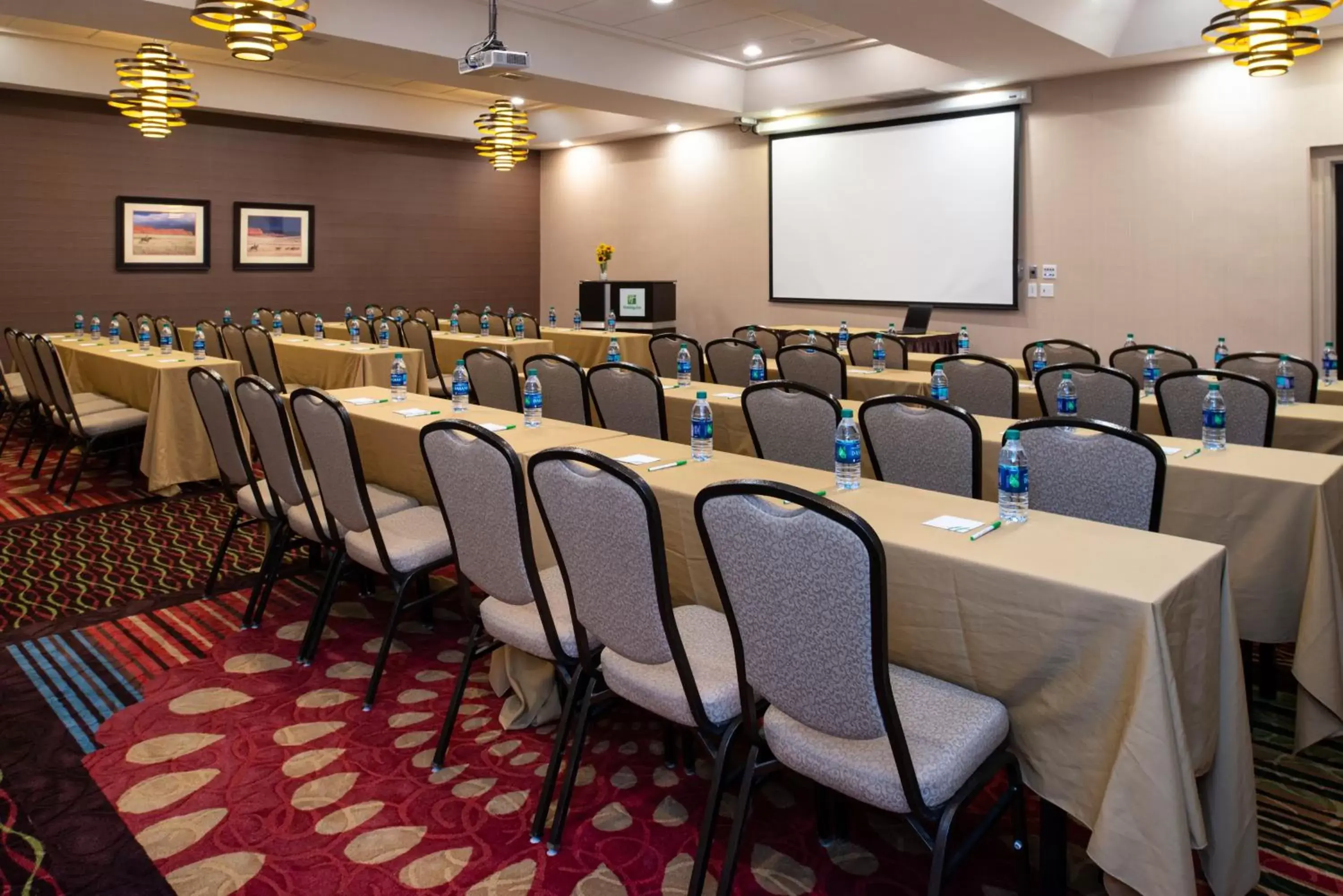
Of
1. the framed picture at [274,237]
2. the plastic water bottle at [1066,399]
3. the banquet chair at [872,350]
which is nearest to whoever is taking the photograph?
the plastic water bottle at [1066,399]

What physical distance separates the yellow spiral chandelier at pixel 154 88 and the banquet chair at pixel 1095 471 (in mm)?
6688

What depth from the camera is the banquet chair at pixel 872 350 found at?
259 inches

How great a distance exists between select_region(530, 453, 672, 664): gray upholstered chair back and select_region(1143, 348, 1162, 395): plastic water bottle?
11.8 feet

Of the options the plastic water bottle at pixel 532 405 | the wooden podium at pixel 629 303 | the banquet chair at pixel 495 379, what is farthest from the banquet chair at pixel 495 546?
the wooden podium at pixel 629 303

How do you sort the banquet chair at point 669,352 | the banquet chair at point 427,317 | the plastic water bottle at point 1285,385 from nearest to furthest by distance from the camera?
the plastic water bottle at point 1285,385 → the banquet chair at point 669,352 → the banquet chair at point 427,317

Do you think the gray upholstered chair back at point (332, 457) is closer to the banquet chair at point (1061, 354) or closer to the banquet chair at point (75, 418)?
the banquet chair at point (75, 418)

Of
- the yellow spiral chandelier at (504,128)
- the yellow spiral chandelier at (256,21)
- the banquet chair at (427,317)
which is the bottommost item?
the banquet chair at (427,317)

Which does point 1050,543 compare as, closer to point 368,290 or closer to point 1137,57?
point 1137,57

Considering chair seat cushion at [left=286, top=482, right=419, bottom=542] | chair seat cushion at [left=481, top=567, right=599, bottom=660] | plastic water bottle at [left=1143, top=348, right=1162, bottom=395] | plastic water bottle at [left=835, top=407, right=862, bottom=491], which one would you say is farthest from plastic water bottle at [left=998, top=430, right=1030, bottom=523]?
plastic water bottle at [left=1143, top=348, right=1162, bottom=395]

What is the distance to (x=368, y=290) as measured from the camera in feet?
42.1

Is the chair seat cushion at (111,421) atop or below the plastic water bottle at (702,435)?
below

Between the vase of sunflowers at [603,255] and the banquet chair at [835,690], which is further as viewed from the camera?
the vase of sunflowers at [603,255]

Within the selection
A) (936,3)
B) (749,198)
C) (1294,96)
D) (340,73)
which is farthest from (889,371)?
(340,73)

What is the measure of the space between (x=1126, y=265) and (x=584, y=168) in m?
7.73
